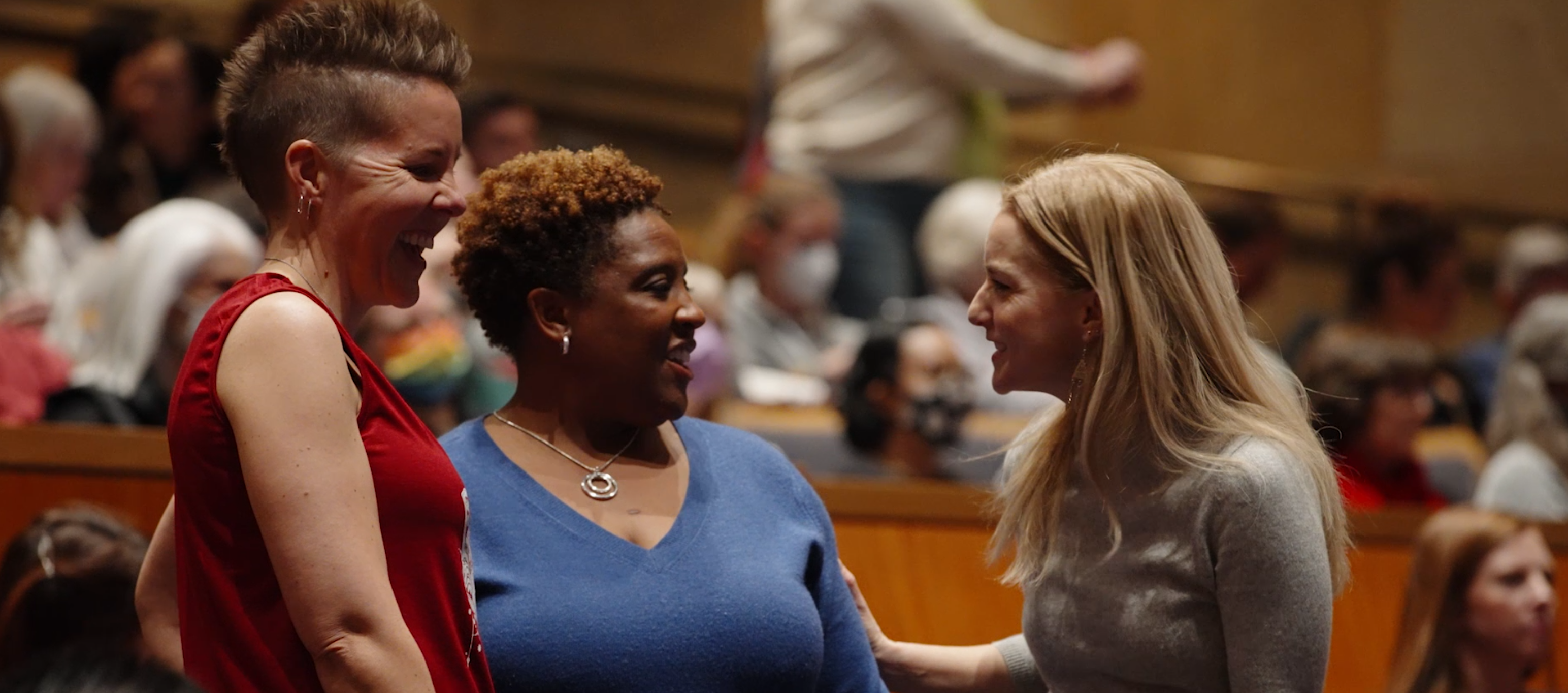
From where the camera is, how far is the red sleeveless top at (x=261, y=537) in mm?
1646

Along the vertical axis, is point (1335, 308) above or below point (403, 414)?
below

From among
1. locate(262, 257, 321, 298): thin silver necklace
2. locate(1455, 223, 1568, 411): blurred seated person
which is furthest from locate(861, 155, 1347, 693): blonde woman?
locate(1455, 223, 1568, 411): blurred seated person

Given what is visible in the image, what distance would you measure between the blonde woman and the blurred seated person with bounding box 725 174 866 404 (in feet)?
9.67

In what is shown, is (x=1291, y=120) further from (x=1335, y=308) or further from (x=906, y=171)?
(x=906, y=171)

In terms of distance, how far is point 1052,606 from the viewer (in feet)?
7.01

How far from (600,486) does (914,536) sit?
1.57m

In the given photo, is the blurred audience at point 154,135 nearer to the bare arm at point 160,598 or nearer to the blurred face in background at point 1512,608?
the bare arm at point 160,598

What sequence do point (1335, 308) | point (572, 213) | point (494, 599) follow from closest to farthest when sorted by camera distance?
1. point (494, 599)
2. point (572, 213)
3. point (1335, 308)

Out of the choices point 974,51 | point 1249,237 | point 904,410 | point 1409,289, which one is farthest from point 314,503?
point 1409,289

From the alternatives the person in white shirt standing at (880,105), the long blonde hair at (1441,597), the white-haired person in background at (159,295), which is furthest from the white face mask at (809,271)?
the long blonde hair at (1441,597)

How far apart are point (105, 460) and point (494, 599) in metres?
1.47

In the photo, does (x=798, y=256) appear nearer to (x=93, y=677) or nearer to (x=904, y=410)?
(x=904, y=410)

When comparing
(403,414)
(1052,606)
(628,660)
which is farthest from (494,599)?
(1052,606)

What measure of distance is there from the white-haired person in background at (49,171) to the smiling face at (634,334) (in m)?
2.40
